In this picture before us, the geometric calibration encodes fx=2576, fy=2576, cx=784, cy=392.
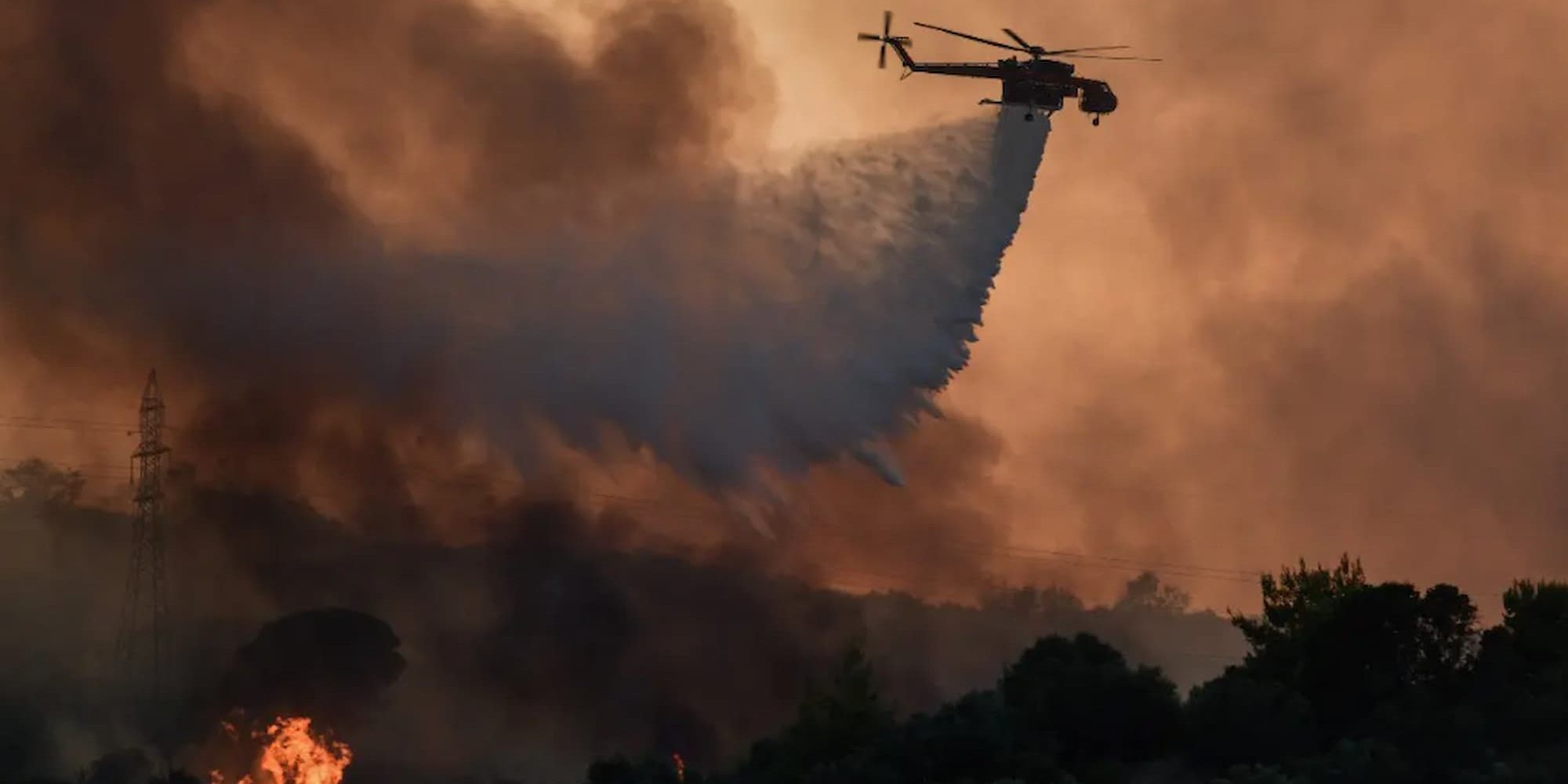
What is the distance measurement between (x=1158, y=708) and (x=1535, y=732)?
704 inches

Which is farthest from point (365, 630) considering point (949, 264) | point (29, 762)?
point (949, 264)

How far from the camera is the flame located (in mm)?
169500

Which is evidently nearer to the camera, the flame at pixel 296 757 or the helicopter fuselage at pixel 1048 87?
the helicopter fuselage at pixel 1048 87

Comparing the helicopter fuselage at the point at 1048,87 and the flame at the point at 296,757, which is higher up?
the helicopter fuselage at the point at 1048,87

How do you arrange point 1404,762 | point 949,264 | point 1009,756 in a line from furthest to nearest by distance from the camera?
1. point 949,264
2. point 1009,756
3. point 1404,762

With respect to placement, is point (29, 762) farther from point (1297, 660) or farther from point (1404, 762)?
point (1404, 762)

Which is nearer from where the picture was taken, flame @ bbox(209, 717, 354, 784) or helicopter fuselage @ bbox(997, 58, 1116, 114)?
helicopter fuselage @ bbox(997, 58, 1116, 114)

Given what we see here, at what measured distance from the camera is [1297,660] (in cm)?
12962

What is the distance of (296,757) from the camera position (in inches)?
6772

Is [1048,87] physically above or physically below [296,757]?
above

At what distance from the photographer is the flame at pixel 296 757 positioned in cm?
16950

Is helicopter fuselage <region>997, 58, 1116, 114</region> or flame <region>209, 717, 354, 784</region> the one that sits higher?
helicopter fuselage <region>997, 58, 1116, 114</region>

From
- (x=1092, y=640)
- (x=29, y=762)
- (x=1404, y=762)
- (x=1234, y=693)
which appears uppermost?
(x=29, y=762)

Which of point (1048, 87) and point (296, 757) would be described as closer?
point (1048, 87)
